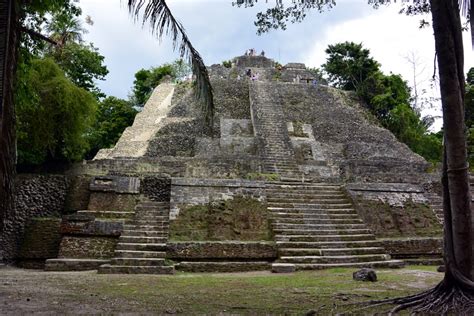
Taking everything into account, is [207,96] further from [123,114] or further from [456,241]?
[123,114]

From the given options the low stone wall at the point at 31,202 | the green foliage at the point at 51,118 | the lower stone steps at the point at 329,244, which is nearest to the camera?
the lower stone steps at the point at 329,244

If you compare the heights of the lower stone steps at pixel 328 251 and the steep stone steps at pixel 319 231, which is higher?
the steep stone steps at pixel 319 231

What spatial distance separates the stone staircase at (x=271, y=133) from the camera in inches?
579

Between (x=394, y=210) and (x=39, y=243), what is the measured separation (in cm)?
774

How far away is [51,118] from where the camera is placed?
36.4 feet

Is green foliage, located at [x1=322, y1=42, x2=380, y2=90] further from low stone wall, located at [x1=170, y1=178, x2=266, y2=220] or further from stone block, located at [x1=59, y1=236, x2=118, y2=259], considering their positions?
stone block, located at [x1=59, y1=236, x2=118, y2=259]

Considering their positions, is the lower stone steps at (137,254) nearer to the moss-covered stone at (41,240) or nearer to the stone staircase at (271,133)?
the moss-covered stone at (41,240)

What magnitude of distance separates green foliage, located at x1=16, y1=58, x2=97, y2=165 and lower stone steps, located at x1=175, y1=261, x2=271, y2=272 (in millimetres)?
5570

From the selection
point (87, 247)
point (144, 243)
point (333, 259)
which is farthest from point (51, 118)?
point (333, 259)

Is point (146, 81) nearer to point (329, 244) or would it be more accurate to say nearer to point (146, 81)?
point (146, 81)

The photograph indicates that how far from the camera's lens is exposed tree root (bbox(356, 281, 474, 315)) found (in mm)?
3906

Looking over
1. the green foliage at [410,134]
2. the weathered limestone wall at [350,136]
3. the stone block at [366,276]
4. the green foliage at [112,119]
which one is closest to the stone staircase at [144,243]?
the stone block at [366,276]

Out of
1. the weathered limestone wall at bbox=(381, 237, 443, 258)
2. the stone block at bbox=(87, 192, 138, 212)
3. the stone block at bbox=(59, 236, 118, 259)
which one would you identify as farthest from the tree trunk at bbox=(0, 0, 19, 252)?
the weathered limestone wall at bbox=(381, 237, 443, 258)

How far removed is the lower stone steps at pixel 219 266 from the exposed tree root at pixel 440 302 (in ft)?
12.3
